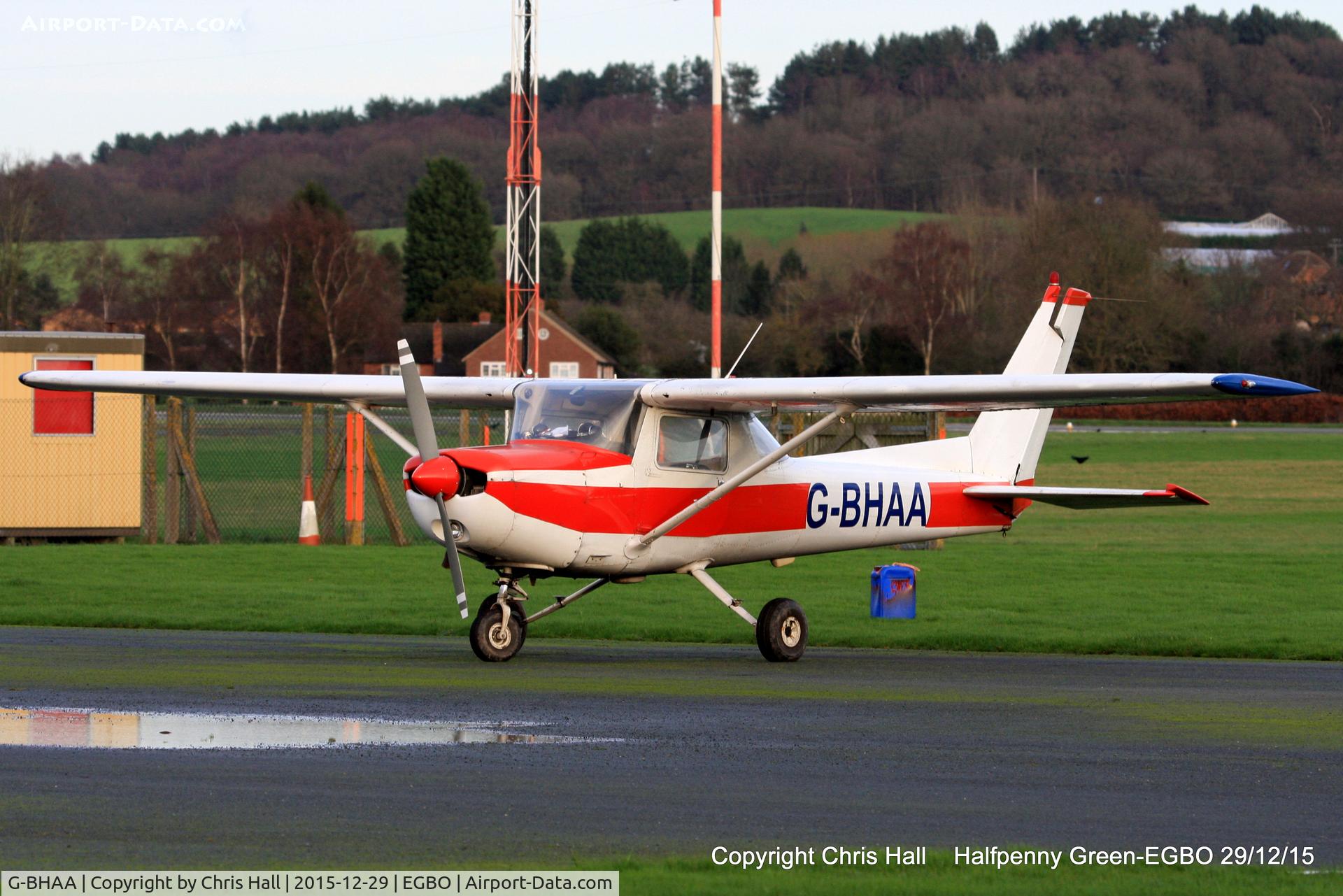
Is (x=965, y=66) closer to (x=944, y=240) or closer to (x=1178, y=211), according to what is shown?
(x=1178, y=211)

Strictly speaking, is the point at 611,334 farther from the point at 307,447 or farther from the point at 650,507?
the point at 650,507

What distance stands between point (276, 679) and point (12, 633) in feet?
14.1

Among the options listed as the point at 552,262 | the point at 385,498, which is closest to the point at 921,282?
the point at 552,262

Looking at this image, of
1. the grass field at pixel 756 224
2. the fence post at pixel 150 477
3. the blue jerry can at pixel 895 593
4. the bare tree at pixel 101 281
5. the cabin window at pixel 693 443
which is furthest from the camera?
the grass field at pixel 756 224

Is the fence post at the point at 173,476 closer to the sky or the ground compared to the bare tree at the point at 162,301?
closer to the ground

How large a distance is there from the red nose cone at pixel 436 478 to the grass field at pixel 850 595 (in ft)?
12.6

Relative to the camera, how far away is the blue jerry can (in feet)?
55.5

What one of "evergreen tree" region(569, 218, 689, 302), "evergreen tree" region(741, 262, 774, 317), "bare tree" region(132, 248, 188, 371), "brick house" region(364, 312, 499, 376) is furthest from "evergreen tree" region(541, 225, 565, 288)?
"bare tree" region(132, 248, 188, 371)

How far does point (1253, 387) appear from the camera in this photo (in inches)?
448

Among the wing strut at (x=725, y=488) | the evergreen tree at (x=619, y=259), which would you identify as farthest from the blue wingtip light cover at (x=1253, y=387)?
the evergreen tree at (x=619, y=259)

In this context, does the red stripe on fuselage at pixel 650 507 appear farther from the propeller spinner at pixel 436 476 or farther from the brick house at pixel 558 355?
the brick house at pixel 558 355

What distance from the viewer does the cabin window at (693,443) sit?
545 inches

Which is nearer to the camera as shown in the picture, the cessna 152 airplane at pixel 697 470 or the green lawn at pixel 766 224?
the cessna 152 airplane at pixel 697 470

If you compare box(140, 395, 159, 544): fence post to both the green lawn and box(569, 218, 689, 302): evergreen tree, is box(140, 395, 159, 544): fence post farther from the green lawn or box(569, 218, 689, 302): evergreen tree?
the green lawn
